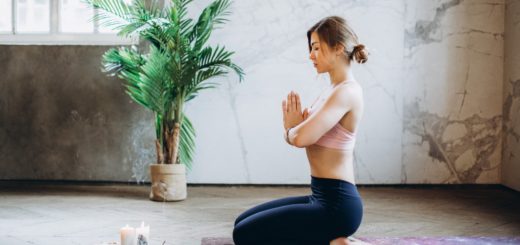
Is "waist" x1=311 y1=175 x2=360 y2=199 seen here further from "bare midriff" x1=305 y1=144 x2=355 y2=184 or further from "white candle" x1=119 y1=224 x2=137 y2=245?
"white candle" x1=119 y1=224 x2=137 y2=245

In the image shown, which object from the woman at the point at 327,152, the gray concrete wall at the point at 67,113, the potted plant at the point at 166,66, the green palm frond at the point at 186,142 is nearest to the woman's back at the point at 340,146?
the woman at the point at 327,152

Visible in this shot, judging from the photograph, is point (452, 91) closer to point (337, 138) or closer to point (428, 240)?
point (428, 240)

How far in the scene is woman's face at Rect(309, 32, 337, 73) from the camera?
214 centimetres

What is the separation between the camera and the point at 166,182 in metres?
4.40

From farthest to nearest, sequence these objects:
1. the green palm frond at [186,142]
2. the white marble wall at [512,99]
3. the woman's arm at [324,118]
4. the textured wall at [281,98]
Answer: the textured wall at [281,98] < the white marble wall at [512,99] < the green palm frond at [186,142] < the woman's arm at [324,118]

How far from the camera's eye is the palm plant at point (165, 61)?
433 centimetres

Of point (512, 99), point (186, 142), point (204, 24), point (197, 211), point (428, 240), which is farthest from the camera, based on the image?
point (512, 99)

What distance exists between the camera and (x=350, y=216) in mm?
2111

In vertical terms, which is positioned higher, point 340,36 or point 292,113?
point 340,36

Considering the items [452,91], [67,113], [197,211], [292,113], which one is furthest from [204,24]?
[292,113]

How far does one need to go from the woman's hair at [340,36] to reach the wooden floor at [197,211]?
1.51 meters

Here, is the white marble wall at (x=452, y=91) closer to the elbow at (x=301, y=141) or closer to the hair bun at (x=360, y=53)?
the hair bun at (x=360, y=53)

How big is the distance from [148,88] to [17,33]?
1.69 meters

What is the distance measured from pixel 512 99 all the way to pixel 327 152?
3401 millimetres
